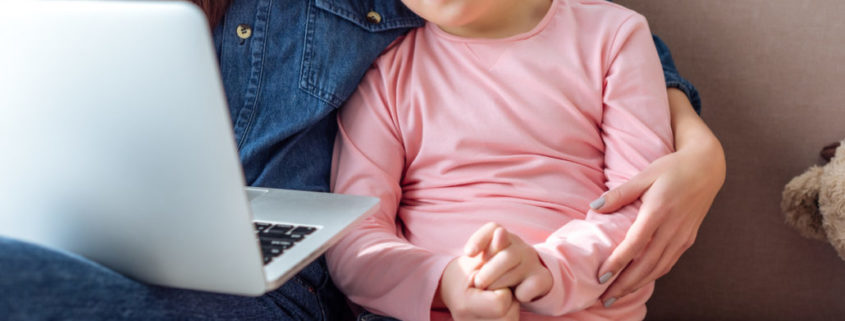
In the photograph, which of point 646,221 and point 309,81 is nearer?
point 646,221

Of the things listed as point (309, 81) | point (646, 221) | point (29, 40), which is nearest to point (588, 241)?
point (646, 221)

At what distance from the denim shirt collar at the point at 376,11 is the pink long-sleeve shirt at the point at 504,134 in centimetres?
3

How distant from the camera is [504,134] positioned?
102 centimetres

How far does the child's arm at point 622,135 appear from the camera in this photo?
0.88 meters

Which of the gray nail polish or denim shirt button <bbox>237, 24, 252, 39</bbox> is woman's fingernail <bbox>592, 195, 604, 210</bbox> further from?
denim shirt button <bbox>237, 24, 252, 39</bbox>

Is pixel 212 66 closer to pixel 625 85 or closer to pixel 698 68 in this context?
pixel 625 85

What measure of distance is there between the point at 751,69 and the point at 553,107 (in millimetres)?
405

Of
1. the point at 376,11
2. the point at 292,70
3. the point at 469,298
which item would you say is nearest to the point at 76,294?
the point at 469,298

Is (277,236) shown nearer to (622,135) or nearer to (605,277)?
(605,277)

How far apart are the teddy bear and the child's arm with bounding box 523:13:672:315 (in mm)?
266

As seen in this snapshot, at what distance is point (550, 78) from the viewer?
3.35 ft

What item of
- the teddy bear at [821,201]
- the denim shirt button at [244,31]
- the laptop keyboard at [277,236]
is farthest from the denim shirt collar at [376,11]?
the teddy bear at [821,201]

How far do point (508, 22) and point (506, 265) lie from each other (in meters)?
0.41

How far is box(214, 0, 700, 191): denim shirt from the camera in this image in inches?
40.6
